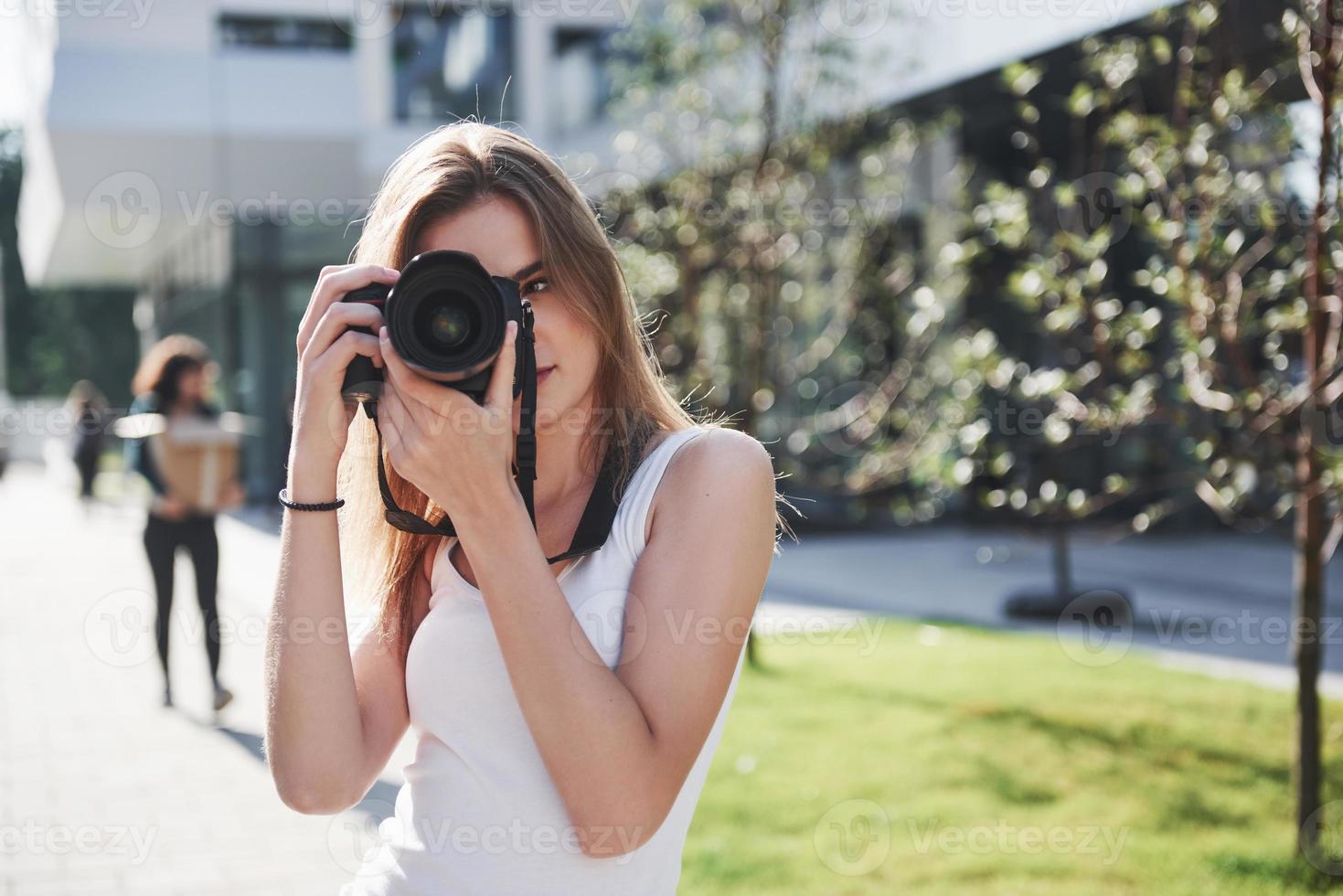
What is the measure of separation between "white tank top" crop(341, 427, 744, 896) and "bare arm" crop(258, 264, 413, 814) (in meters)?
0.09

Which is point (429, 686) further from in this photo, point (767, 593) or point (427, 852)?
point (767, 593)

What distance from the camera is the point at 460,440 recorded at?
1.39 metres

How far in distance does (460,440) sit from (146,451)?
6064 millimetres

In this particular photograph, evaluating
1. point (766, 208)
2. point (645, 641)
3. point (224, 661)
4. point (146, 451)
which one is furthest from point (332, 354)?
point (224, 661)

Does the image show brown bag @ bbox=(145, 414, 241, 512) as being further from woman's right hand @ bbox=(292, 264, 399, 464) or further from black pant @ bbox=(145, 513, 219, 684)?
woman's right hand @ bbox=(292, 264, 399, 464)

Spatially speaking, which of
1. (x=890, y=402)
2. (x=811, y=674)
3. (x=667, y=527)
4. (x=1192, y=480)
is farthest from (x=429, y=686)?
(x=890, y=402)

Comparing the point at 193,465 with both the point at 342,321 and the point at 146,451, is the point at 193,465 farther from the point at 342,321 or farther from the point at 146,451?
the point at 342,321

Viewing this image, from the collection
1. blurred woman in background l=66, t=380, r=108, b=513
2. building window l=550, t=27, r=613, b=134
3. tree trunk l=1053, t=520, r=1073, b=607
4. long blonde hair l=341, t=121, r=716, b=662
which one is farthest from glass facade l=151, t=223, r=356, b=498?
long blonde hair l=341, t=121, r=716, b=662

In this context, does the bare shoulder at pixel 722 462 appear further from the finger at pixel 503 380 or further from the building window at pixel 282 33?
the building window at pixel 282 33

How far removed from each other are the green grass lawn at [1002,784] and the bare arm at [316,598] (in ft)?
9.00

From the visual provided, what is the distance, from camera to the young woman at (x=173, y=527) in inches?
268

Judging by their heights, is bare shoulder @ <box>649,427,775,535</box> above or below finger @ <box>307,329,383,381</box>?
below

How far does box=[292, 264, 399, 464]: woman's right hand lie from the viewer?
4.93ft

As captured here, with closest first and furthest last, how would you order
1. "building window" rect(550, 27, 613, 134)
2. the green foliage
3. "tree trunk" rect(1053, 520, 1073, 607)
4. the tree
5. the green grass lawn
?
the tree < the green grass lawn < the green foliage < "tree trunk" rect(1053, 520, 1073, 607) < "building window" rect(550, 27, 613, 134)
